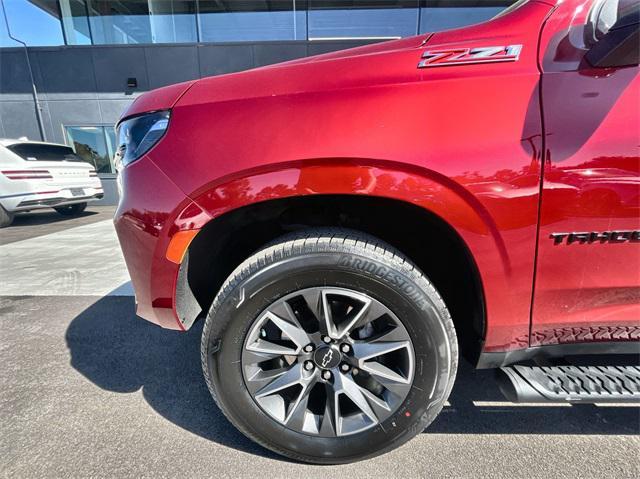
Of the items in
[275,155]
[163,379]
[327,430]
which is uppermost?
[275,155]

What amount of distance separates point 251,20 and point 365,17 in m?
3.58

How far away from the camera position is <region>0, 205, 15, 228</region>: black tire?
23.3 feet

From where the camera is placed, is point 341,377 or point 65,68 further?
point 65,68

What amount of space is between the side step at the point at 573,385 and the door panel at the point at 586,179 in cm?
30

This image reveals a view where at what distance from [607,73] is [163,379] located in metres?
2.60

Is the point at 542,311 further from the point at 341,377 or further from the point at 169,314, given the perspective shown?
the point at 169,314

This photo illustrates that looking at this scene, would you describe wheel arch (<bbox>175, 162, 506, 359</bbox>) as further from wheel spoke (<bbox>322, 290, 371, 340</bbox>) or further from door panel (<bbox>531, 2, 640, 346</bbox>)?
wheel spoke (<bbox>322, 290, 371, 340</bbox>)

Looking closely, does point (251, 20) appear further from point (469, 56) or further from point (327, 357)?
point (327, 357)

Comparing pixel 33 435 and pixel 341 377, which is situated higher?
pixel 341 377

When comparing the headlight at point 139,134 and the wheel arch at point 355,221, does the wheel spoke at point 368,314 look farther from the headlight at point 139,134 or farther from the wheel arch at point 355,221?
the headlight at point 139,134

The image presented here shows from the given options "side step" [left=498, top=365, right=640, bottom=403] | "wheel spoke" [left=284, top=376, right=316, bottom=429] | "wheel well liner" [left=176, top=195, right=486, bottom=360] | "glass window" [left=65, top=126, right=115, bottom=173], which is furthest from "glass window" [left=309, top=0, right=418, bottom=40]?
"wheel spoke" [left=284, top=376, right=316, bottom=429]

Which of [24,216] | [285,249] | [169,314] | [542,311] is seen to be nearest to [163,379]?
[169,314]

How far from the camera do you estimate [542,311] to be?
1.32 meters

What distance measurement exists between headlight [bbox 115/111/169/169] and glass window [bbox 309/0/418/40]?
1030 centimetres
